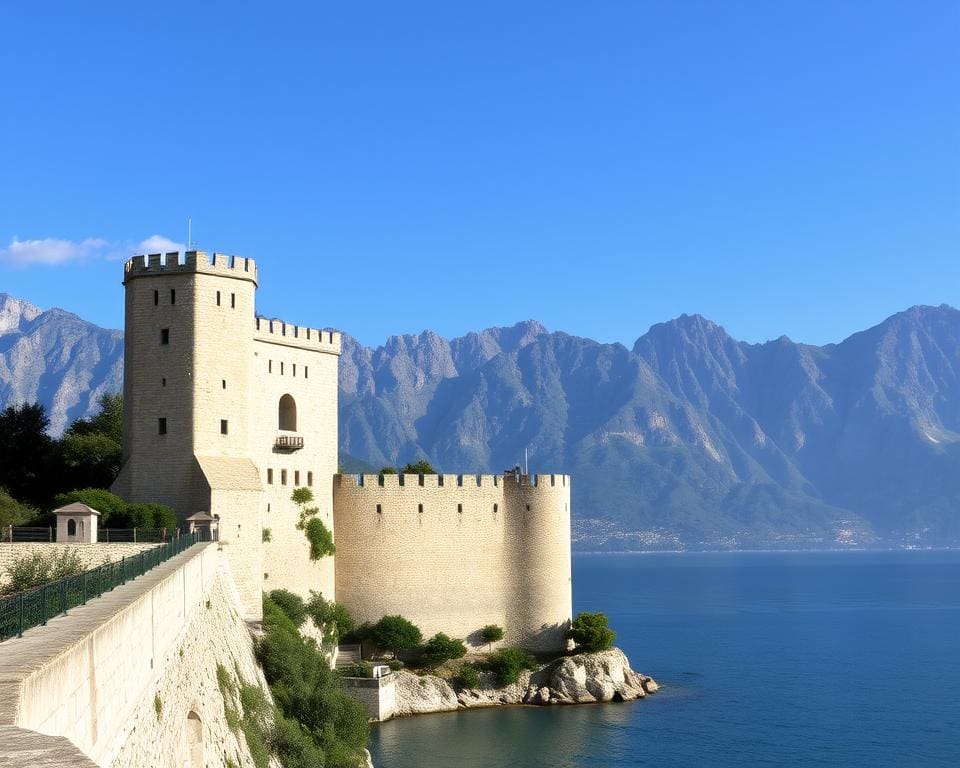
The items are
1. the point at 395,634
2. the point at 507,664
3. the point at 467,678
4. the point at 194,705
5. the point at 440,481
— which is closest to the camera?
the point at 194,705

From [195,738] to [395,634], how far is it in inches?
1358

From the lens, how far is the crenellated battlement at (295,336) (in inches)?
1960

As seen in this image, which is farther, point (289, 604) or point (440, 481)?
point (440, 481)

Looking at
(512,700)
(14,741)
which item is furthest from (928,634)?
(14,741)

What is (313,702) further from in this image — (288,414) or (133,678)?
(133,678)

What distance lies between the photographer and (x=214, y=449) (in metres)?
42.6

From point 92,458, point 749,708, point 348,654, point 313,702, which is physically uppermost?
point 92,458

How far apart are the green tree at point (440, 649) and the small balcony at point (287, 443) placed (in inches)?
454

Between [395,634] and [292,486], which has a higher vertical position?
[292,486]

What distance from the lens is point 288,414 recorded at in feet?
171

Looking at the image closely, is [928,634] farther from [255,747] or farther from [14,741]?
[14,741]

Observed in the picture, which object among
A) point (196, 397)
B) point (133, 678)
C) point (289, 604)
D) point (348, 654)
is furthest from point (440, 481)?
point (133, 678)

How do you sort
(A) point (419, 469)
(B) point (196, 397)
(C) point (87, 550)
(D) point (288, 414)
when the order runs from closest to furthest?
(C) point (87, 550) < (B) point (196, 397) < (D) point (288, 414) < (A) point (419, 469)

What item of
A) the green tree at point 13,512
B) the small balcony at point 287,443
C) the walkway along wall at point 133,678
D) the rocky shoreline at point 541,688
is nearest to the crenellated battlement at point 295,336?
the small balcony at point 287,443
